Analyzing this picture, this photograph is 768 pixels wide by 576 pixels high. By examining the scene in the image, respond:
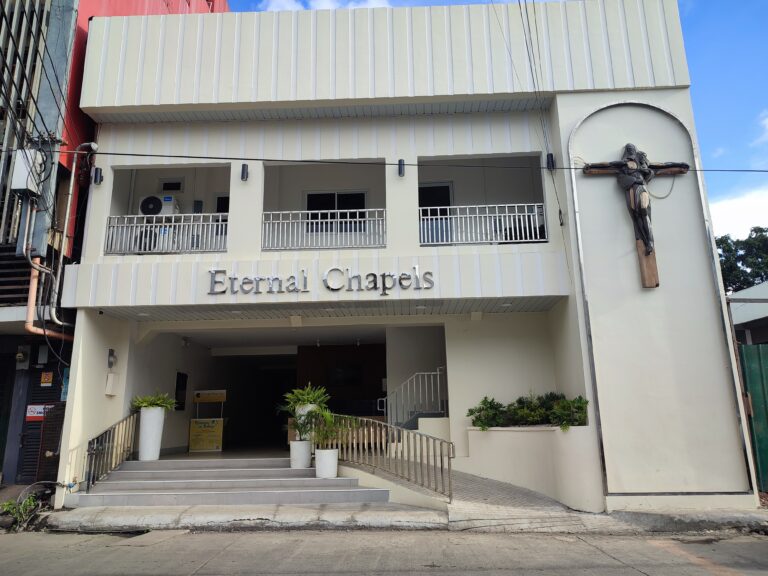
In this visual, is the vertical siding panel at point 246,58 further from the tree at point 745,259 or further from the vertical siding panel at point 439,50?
the tree at point 745,259

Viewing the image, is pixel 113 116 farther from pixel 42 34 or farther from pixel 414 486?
pixel 414 486

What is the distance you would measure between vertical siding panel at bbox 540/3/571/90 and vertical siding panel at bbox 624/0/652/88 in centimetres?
108

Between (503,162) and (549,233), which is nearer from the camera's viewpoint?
(549,233)

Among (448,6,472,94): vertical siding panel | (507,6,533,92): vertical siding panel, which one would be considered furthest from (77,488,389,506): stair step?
(507,6,533,92): vertical siding panel

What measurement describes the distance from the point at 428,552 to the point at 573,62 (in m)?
8.28

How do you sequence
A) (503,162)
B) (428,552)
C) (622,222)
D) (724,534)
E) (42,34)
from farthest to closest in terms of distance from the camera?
1. (503,162)
2. (42,34)
3. (622,222)
4. (724,534)
5. (428,552)

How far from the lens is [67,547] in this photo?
299 inches

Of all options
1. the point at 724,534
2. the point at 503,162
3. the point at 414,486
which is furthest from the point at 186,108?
the point at 724,534

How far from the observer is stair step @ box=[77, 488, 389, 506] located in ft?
30.7

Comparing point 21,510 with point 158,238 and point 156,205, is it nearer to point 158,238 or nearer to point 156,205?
point 158,238

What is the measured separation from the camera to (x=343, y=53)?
10.7 metres

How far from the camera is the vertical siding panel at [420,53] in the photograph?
1042 centimetres

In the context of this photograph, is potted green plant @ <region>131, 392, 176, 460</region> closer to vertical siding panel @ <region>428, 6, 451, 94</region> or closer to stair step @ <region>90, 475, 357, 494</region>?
stair step @ <region>90, 475, 357, 494</region>

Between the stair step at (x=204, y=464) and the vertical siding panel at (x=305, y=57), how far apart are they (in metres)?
6.53
